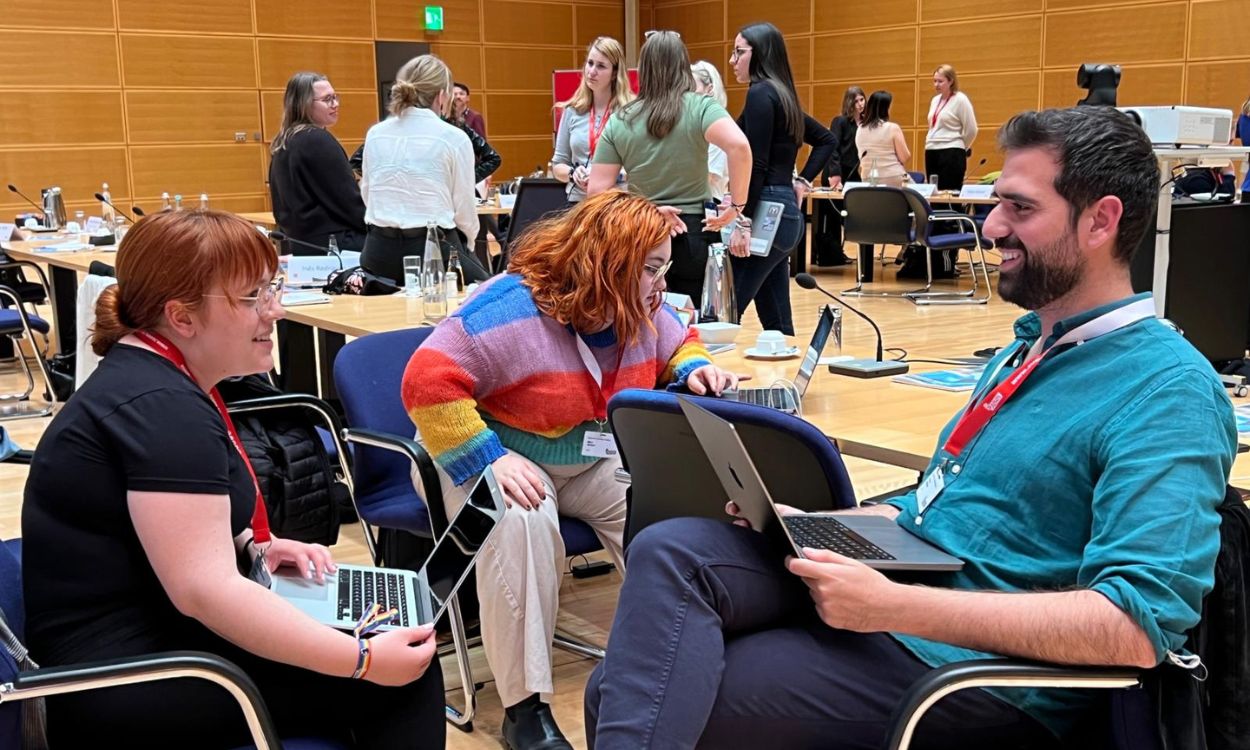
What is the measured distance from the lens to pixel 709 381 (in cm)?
243

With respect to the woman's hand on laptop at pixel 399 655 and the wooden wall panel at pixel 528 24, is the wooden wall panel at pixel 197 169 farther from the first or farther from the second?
the woman's hand on laptop at pixel 399 655

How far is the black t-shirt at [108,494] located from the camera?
4.59 ft

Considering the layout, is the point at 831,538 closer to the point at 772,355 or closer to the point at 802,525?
the point at 802,525

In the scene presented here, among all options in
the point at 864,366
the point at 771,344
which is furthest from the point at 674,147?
the point at 864,366

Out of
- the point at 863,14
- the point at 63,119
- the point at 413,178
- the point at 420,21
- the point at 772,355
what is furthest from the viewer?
the point at 420,21

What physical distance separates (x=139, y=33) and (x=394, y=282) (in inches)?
316

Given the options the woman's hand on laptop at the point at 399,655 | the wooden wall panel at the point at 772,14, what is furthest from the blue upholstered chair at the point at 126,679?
the wooden wall panel at the point at 772,14

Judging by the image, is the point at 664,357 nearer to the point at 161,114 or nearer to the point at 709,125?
the point at 709,125

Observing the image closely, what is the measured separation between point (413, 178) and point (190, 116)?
7.86 metres

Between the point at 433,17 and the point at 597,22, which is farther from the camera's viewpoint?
the point at 597,22

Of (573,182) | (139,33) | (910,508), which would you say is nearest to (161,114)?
(139,33)

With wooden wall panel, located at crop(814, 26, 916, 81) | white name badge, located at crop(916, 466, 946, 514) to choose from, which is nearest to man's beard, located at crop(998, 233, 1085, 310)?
white name badge, located at crop(916, 466, 946, 514)

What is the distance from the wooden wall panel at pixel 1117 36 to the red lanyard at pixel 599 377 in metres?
9.24

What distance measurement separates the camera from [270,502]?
2.58 metres
